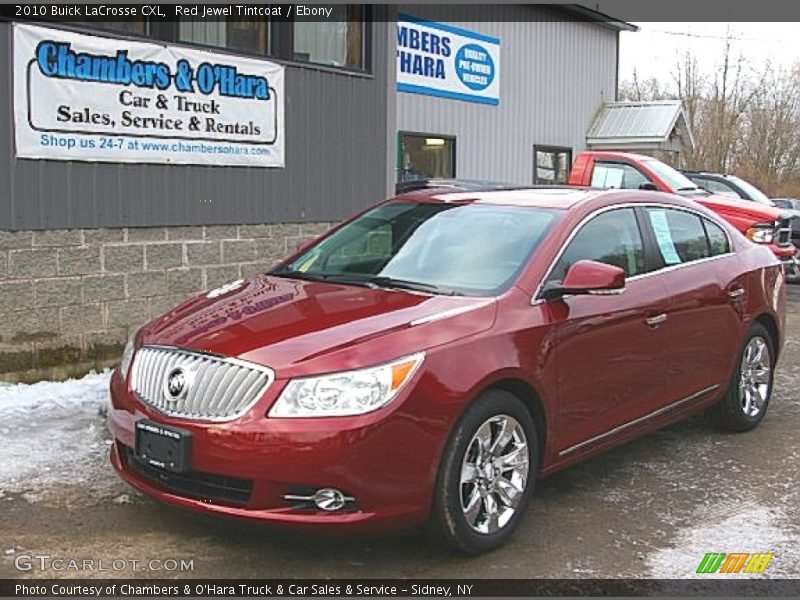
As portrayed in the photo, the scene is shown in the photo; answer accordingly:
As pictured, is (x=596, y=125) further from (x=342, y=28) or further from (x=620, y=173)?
(x=342, y=28)

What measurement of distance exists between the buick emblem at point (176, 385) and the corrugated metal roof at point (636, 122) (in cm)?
1839

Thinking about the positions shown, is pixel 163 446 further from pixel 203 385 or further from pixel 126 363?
pixel 126 363

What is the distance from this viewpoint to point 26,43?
23.6ft

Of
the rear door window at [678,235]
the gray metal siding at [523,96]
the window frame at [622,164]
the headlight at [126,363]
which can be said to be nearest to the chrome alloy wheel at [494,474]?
the headlight at [126,363]

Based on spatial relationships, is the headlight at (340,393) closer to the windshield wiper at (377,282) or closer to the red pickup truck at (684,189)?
the windshield wiper at (377,282)

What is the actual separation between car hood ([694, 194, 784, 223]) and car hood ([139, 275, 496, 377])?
9686 millimetres

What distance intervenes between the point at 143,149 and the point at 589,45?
15145 mm

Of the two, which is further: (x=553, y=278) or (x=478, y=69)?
(x=478, y=69)

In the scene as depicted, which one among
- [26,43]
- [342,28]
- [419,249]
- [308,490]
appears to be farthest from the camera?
[342,28]

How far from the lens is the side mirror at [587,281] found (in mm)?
4664

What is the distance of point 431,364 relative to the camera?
4.02 metres

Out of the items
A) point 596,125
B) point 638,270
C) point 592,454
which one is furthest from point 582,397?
point 596,125

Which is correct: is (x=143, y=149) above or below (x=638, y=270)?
above

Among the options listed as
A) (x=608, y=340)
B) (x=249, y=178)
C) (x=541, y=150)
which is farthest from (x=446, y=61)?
(x=608, y=340)
